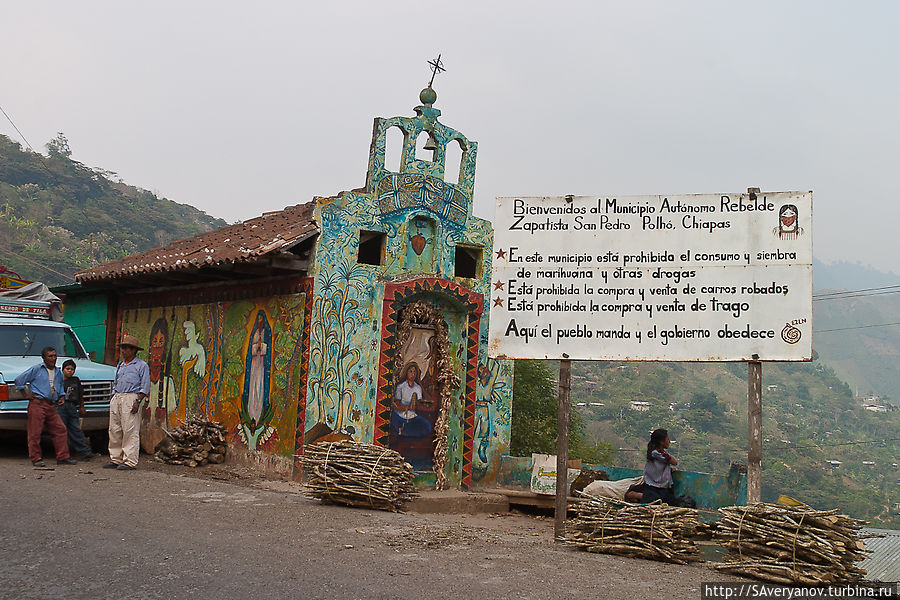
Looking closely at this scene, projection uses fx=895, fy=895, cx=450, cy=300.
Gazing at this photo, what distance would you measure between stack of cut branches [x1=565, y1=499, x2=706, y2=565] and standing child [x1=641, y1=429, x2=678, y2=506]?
1.43m

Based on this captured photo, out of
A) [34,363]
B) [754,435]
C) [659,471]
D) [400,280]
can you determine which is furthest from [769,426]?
[754,435]

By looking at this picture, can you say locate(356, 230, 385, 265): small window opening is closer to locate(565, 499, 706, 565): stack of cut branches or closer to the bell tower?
the bell tower

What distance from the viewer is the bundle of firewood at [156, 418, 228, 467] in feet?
45.9

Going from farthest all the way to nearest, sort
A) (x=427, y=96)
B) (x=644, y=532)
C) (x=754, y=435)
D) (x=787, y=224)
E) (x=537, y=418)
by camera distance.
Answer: (x=537, y=418) → (x=427, y=96) → (x=787, y=224) → (x=754, y=435) → (x=644, y=532)

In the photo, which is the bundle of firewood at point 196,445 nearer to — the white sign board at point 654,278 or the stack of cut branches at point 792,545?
the white sign board at point 654,278

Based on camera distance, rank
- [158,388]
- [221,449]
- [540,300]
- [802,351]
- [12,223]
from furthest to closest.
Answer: [12,223] → [158,388] → [221,449] → [540,300] → [802,351]

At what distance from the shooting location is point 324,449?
10633 mm

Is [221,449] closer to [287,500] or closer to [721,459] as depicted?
[287,500]

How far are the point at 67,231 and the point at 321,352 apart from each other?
47032 mm

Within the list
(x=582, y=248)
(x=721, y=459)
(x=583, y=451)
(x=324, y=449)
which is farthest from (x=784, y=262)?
(x=721, y=459)

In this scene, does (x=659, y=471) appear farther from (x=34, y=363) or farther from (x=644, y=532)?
(x=34, y=363)

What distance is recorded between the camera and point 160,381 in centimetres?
1593

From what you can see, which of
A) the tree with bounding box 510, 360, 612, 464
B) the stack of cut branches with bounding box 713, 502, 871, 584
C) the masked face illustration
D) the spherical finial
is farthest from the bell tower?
the tree with bounding box 510, 360, 612, 464

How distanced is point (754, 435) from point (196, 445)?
9.03 m
